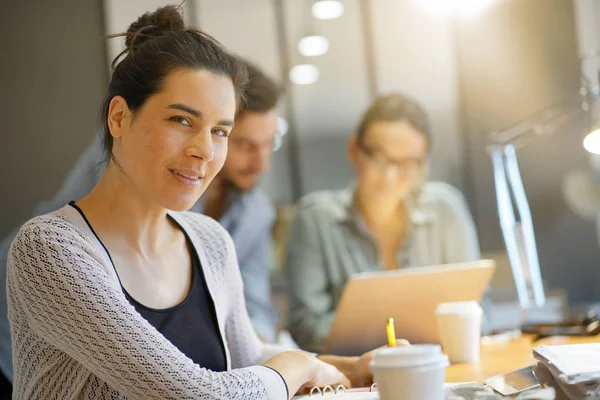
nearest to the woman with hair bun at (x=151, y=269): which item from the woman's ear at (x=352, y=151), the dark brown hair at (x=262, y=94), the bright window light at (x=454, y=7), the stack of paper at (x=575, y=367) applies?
the stack of paper at (x=575, y=367)

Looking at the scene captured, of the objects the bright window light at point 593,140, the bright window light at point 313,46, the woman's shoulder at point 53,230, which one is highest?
the bright window light at point 313,46

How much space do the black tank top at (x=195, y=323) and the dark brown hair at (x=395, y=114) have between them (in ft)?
5.58

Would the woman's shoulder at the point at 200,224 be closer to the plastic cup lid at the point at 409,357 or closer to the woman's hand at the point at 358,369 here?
the woman's hand at the point at 358,369

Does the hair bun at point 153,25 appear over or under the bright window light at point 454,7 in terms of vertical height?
under

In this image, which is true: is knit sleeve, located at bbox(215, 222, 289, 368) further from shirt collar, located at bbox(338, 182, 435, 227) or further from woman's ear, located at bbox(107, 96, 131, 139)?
shirt collar, located at bbox(338, 182, 435, 227)

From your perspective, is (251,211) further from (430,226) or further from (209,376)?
(209,376)

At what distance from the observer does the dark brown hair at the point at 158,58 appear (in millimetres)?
1398

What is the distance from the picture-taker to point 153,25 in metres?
1.51

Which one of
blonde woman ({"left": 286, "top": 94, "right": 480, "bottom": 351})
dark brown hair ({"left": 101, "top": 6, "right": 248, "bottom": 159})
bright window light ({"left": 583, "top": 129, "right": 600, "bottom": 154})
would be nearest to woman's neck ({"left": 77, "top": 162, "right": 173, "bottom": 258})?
dark brown hair ({"left": 101, "top": 6, "right": 248, "bottom": 159})

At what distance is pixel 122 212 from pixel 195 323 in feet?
0.89

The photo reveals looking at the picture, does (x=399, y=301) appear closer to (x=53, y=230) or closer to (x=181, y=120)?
(x=181, y=120)

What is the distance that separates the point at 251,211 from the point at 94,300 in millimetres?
1788

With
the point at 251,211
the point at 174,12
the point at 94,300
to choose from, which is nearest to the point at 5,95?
the point at 251,211

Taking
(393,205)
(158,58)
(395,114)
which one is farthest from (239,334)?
(395,114)
